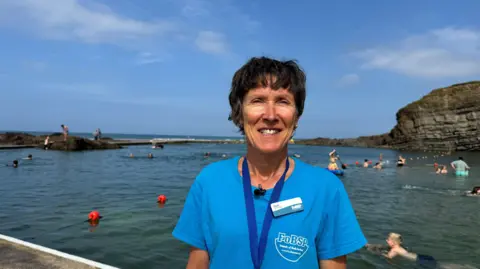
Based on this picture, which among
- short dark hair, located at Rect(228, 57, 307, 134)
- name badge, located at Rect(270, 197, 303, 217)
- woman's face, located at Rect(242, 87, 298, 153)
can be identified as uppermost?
short dark hair, located at Rect(228, 57, 307, 134)

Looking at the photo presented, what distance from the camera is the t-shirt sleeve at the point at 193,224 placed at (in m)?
2.19

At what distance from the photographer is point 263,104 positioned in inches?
87.9

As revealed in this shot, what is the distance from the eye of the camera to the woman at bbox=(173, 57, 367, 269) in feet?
A: 6.59

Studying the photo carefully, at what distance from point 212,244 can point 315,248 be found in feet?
2.14

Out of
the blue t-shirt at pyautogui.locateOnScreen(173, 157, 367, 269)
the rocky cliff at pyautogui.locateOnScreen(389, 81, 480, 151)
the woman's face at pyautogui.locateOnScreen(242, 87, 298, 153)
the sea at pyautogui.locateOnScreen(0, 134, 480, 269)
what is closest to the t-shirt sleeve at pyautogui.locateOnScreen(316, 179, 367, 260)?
the blue t-shirt at pyautogui.locateOnScreen(173, 157, 367, 269)

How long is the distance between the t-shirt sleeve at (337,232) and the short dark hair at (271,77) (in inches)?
27.4

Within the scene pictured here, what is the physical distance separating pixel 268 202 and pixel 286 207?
118mm

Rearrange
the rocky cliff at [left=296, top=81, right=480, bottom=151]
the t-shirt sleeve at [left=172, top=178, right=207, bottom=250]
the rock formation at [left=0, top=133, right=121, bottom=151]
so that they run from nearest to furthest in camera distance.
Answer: the t-shirt sleeve at [left=172, top=178, right=207, bottom=250] → the rock formation at [left=0, top=133, right=121, bottom=151] → the rocky cliff at [left=296, top=81, right=480, bottom=151]

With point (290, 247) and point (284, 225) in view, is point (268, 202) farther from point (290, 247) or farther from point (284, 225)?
point (290, 247)

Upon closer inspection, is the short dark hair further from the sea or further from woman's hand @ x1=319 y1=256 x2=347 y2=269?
the sea

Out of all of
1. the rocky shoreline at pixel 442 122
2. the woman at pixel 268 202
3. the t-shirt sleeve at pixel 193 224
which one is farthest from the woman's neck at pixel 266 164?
the rocky shoreline at pixel 442 122

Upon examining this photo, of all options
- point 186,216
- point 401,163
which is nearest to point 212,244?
point 186,216

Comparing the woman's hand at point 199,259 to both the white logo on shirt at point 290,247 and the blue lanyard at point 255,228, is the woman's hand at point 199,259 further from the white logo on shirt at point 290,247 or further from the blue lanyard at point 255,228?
the white logo on shirt at point 290,247

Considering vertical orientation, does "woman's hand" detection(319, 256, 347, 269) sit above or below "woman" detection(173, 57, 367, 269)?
below
